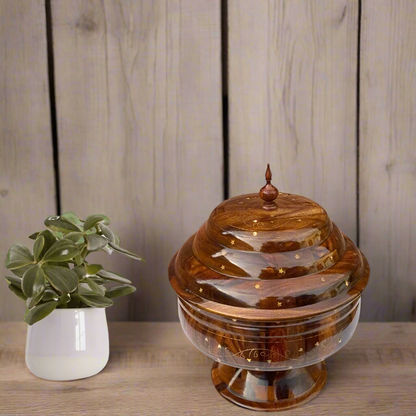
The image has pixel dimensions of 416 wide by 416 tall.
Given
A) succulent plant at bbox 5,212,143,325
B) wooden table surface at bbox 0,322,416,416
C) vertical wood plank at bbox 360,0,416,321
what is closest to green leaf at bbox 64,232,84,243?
succulent plant at bbox 5,212,143,325

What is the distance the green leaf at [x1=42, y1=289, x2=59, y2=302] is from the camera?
712mm

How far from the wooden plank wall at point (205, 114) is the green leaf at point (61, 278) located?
0.73ft

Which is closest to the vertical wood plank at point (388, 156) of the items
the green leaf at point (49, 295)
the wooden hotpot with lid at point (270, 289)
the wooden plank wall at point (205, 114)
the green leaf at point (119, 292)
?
the wooden plank wall at point (205, 114)

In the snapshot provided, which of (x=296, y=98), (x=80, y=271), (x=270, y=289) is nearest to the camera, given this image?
(x=270, y=289)

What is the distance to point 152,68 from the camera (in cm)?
82

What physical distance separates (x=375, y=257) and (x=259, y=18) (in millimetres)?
422

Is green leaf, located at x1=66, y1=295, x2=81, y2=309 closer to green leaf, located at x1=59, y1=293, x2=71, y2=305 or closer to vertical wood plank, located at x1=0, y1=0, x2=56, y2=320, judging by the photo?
green leaf, located at x1=59, y1=293, x2=71, y2=305

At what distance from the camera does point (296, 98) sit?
824mm

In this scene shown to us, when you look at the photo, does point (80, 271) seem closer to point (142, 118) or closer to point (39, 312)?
point (39, 312)

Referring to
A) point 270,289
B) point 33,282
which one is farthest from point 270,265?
point 33,282

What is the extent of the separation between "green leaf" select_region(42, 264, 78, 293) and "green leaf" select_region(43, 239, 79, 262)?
12mm

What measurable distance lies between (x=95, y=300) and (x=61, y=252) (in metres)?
0.10

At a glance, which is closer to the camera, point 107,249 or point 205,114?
point 107,249

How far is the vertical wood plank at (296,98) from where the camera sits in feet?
2.61
